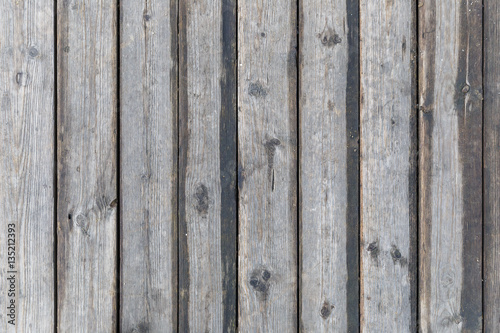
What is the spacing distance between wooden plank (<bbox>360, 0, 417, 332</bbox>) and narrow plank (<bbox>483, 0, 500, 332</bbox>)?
0.89ft

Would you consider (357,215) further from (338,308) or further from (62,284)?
(62,284)

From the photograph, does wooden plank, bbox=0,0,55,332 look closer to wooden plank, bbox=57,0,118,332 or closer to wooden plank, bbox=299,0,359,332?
wooden plank, bbox=57,0,118,332

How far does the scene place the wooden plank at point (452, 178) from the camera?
1.45 meters

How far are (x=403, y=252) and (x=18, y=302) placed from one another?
58.8 inches

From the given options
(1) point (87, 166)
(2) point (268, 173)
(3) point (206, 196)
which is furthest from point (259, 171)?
(1) point (87, 166)

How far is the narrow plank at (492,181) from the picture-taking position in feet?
4.75

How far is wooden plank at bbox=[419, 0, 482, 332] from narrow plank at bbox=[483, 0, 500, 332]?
0.03 m

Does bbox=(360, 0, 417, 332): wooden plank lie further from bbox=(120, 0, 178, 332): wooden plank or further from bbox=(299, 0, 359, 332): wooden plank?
bbox=(120, 0, 178, 332): wooden plank

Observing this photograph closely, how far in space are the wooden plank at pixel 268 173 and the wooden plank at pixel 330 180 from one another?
57mm

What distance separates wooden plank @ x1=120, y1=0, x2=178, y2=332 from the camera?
1.47 metres

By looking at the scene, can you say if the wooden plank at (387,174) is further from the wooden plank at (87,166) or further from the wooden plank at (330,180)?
the wooden plank at (87,166)

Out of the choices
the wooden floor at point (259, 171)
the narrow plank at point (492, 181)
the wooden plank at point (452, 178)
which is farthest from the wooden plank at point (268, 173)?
the narrow plank at point (492, 181)

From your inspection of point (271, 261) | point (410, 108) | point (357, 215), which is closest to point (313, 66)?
point (410, 108)

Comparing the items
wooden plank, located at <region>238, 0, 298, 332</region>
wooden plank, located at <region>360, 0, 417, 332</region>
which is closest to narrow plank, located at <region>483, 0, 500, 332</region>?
wooden plank, located at <region>360, 0, 417, 332</region>
